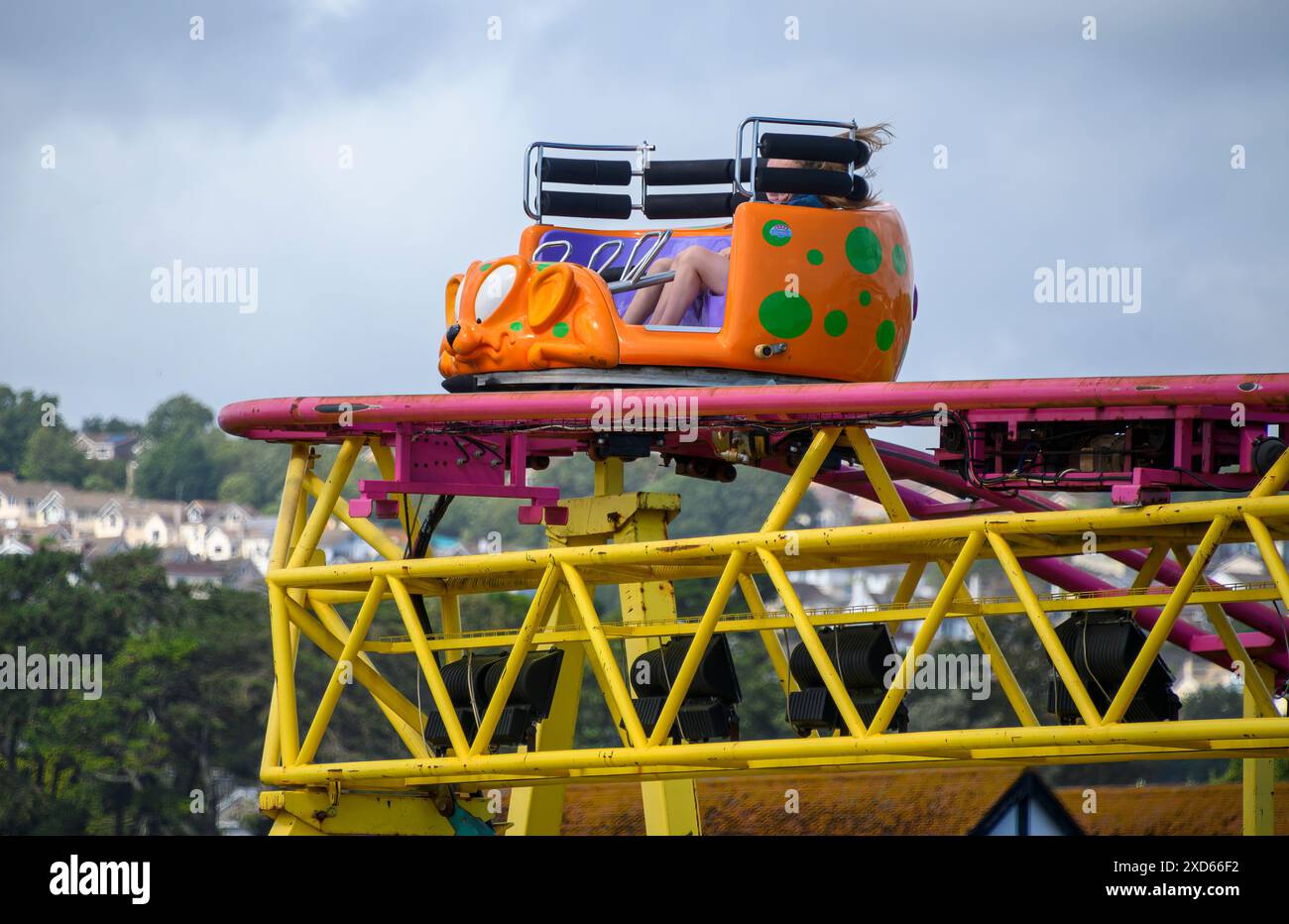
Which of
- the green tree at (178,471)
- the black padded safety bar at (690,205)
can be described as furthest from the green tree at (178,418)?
the black padded safety bar at (690,205)

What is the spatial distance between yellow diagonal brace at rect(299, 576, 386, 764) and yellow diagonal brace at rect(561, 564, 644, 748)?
1.89m

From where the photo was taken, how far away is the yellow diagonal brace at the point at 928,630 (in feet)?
58.8

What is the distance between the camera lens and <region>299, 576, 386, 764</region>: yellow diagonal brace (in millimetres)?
20550

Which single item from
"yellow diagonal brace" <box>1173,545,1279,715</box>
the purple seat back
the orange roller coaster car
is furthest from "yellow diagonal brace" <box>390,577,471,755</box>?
"yellow diagonal brace" <box>1173,545,1279,715</box>

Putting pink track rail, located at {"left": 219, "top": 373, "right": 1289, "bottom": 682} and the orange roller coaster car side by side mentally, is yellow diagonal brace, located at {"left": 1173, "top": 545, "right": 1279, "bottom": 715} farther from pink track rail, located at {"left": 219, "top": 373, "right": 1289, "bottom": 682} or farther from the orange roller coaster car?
the orange roller coaster car

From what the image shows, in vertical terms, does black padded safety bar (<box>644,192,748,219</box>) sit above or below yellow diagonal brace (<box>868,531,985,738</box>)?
above

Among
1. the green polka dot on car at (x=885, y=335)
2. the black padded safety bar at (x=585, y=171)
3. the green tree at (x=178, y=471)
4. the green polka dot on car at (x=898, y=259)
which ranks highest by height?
A: the black padded safety bar at (x=585, y=171)

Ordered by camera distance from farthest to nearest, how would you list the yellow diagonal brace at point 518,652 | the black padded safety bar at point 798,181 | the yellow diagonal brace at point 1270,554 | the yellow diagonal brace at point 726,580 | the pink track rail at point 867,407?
the black padded safety bar at point 798,181
the yellow diagonal brace at point 518,652
the yellow diagonal brace at point 726,580
the pink track rail at point 867,407
the yellow diagonal brace at point 1270,554

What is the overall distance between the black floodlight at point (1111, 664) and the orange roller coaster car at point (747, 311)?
3.81 meters

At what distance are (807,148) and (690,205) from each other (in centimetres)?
326

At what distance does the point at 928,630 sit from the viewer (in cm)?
1786

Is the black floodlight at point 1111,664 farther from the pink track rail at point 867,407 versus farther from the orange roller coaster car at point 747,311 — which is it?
the orange roller coaster car at point 747,311
